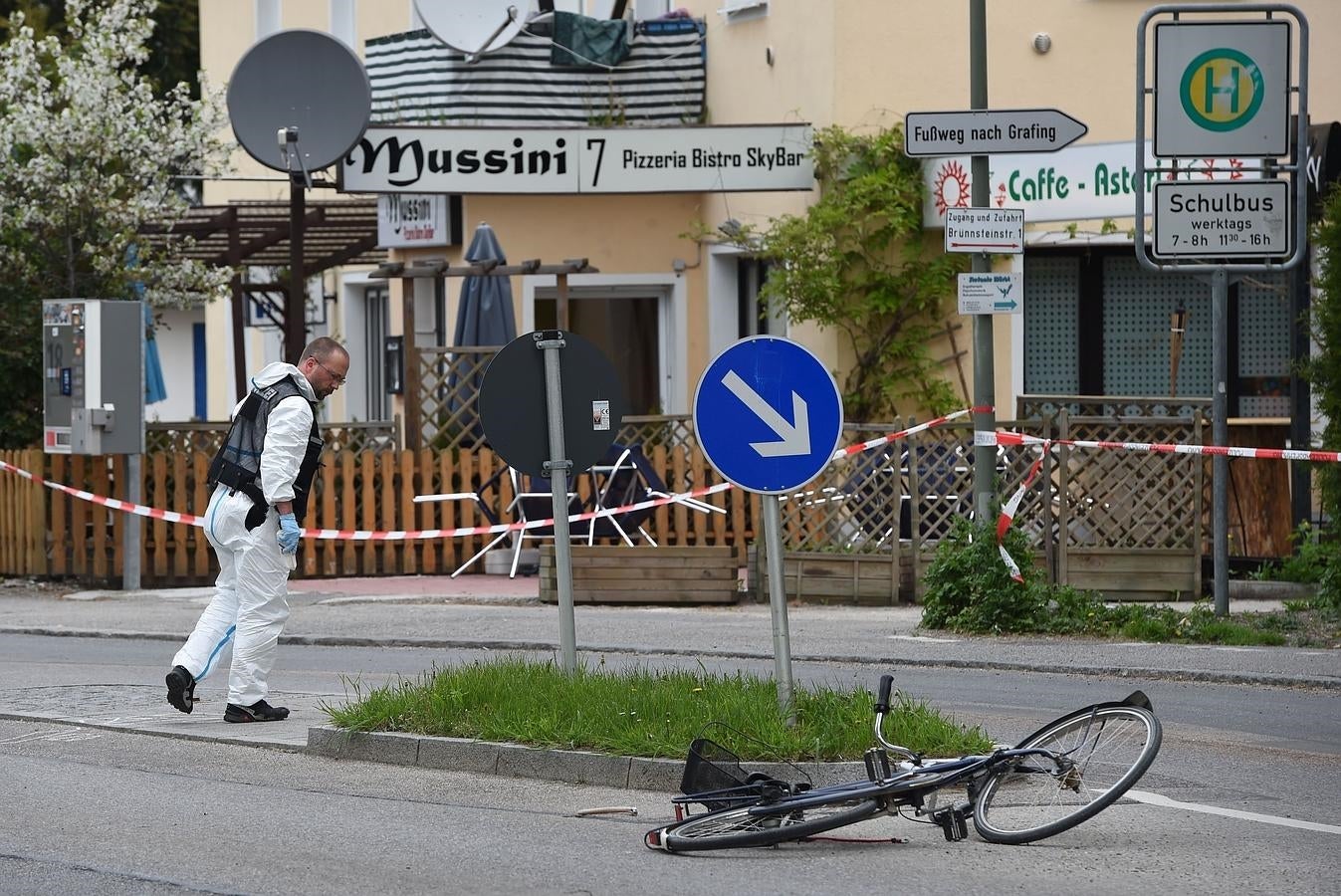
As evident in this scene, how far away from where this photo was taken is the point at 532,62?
71.5ft

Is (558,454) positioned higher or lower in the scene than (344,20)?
lower

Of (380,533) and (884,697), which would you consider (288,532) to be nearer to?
(884,697)

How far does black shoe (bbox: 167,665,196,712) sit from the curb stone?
928 mm

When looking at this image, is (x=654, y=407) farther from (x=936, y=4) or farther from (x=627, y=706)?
(x=627, y=706)

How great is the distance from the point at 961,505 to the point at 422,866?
32.1 feet

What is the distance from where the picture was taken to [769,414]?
8633mm

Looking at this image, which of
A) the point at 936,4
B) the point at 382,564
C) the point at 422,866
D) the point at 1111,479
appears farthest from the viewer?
the point at 936,4

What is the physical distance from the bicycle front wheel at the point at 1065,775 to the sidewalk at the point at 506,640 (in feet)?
5.42

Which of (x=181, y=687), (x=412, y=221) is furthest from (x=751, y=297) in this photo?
(x=181, y=687)

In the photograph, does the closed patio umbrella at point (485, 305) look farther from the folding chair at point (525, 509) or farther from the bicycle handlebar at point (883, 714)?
the bicycle handlebar at point (883, 714)

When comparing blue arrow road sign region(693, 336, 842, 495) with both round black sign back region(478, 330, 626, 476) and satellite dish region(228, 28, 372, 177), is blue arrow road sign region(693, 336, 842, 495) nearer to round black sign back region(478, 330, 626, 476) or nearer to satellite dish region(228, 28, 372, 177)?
round black sign back region(478, 330, 626, 476)

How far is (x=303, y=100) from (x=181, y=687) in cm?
910

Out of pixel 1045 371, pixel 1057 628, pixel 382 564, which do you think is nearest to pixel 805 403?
pixel 1057 628

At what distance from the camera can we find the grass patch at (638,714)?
849 cm
